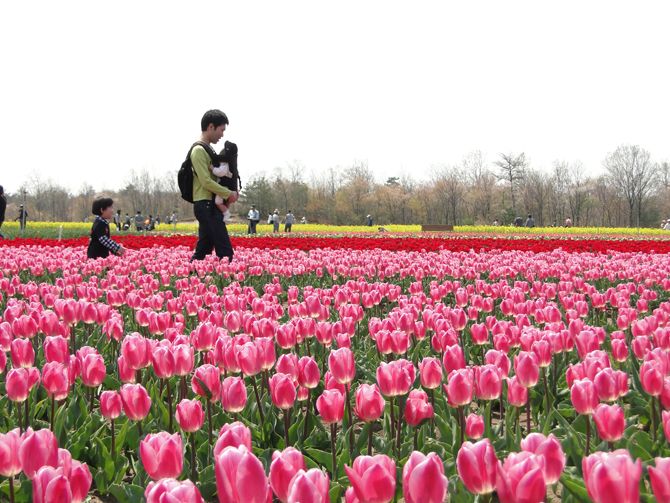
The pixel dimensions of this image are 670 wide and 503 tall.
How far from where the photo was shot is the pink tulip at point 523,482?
114 centimetres

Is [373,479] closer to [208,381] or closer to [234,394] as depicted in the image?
A: [234,394]

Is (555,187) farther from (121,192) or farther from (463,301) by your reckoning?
(121,192)

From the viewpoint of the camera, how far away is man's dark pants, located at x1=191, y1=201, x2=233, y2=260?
A: 24.5 feet

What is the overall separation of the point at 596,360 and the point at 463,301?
227 cm

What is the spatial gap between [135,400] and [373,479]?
112cm

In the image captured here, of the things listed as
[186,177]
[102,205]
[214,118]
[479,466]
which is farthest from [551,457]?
[102,205]

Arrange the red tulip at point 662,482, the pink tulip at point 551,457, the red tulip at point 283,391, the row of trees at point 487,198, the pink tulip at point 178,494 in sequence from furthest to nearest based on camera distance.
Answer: the row of trees at point 487,198, the red tulip at point 283,391, the pink tulip at point 551,457, the red tulip at point 662,482, the pink tulip at point 178,494

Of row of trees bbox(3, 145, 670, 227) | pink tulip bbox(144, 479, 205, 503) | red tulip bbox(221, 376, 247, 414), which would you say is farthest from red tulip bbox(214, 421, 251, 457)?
row of trees bbox(3, 145, 670, 227)

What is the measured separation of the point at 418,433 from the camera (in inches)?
89.4

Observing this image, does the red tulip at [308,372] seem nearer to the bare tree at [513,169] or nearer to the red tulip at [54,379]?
the red tulip at [54,379]

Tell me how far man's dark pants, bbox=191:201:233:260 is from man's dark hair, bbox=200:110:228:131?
0.92 m

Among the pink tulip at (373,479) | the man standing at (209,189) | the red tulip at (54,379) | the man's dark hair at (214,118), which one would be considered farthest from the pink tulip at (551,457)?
the man's dark hair at (214,118)

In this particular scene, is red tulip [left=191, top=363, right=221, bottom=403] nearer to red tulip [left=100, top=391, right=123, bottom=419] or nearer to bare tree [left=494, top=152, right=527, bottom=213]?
red tulip [left=100, top=391, right=123, bottom=419]

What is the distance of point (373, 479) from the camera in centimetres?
116
